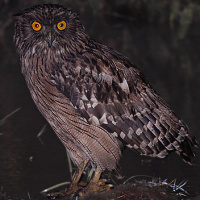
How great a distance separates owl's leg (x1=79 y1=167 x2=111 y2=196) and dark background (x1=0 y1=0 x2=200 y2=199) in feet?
1.44

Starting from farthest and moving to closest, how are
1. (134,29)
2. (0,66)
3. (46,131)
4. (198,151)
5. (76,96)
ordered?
(134,29) < (0,66) < (46,131) < (198,151) < (76,96)

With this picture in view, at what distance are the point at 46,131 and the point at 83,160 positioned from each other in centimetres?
195

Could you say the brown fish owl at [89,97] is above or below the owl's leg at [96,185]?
above

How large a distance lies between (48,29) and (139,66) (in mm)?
5862

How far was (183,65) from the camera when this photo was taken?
11555 millimetres

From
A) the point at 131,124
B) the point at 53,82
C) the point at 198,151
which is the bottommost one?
the point at 198,151

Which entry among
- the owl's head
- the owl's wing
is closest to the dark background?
the owl's wing

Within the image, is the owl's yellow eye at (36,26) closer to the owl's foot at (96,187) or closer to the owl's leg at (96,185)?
the owl's leg at (96,185)

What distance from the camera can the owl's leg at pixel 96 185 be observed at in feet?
18.2

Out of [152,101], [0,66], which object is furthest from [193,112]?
[0,66]

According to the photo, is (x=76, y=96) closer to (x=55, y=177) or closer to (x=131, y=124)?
(x=131, y=124)

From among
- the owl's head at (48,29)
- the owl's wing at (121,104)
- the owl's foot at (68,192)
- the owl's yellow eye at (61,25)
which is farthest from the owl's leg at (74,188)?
the owl's yellow eye at (61,25)

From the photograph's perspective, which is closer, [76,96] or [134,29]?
[76,96]

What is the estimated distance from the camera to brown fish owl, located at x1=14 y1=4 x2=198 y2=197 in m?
5.39
